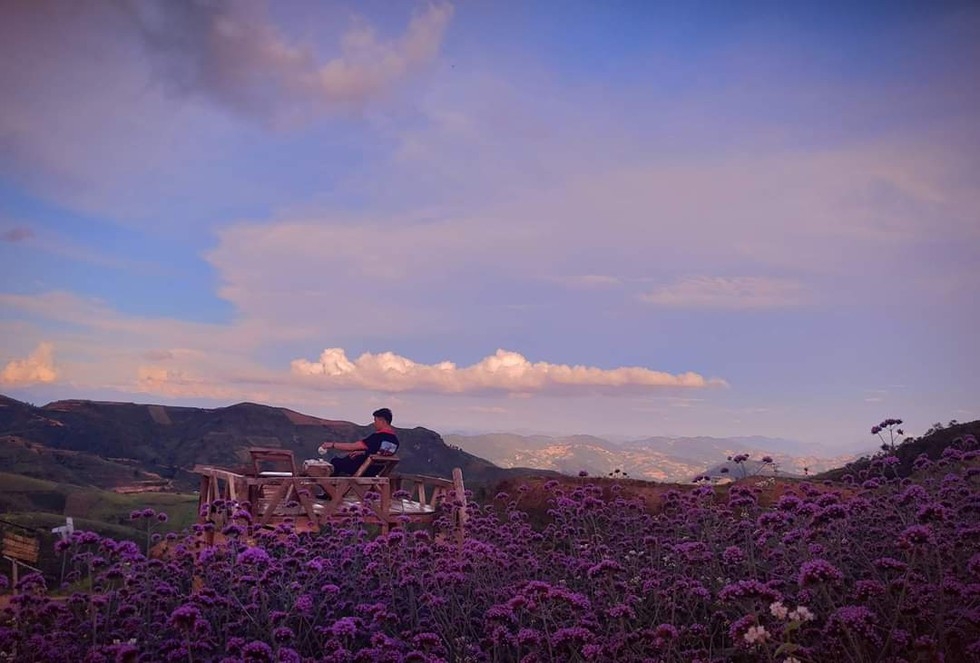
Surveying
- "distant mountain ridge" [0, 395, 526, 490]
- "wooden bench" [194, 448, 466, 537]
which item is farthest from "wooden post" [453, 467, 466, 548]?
"distant mountain ridge" [0, 395, 526, 490]

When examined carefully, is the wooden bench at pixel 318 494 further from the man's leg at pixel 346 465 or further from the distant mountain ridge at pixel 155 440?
the distant mountain ridge at pixel 155 440

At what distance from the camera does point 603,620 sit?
5.39m

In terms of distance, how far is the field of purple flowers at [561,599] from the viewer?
3.93m

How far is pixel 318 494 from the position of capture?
37.2 ft

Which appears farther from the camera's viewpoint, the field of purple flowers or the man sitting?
the man sitting

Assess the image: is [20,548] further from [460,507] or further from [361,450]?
[361,450]

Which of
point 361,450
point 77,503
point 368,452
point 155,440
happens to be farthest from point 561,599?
point 155,440

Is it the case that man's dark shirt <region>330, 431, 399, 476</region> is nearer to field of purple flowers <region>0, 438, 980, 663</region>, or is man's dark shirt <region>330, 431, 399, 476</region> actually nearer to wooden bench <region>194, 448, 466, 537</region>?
wooden bench <region>194, 448, 466, 537</region>

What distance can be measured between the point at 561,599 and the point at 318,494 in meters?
7.32

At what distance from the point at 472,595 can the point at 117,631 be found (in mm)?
2601

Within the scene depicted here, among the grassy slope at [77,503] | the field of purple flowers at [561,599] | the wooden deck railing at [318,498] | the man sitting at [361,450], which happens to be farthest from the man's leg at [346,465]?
the grassy slope at [77,503]

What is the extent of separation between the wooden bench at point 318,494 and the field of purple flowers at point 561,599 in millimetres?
2170

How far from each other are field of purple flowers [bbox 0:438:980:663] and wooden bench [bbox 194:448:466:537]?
2170 millimetres

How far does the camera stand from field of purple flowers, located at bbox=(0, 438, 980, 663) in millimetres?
3928
